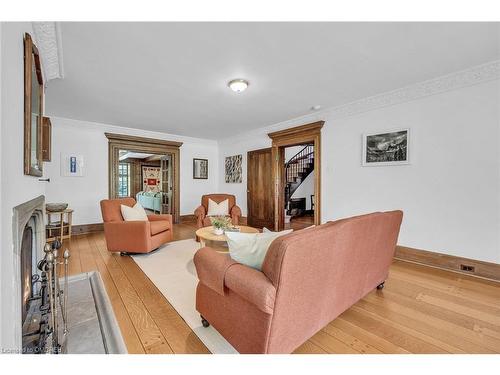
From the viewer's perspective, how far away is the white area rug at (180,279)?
5.19 feet

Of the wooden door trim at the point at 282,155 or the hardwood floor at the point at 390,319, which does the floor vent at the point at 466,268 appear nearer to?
the hardwood floor at the point at 390,319

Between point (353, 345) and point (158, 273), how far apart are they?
2.17m

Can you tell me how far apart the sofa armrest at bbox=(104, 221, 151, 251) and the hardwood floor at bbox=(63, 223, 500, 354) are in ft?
1.61

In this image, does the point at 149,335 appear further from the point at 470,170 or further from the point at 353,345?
the point at 470,170

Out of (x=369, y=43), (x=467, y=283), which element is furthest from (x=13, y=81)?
(x=467, y=283)

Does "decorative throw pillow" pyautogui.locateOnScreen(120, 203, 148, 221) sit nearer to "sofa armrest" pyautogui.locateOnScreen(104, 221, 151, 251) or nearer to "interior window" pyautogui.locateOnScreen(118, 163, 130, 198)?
"sofa armrest" pyautogui.locateOnScreen(104, 221, 151, 251)

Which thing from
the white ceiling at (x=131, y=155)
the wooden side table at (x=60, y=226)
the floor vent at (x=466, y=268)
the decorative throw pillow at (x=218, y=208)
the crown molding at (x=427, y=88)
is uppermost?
the crown molding at (x=427, y=88)

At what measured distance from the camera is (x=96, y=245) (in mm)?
3828

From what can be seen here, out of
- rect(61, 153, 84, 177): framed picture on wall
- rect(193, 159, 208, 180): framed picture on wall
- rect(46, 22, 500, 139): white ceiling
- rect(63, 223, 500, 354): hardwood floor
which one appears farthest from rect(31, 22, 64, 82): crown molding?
rect(193, 159, 208, 180): framed picture on wall

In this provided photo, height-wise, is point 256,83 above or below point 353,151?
above

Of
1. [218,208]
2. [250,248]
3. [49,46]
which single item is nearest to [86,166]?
[218,208]

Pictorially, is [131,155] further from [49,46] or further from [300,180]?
[49,46]

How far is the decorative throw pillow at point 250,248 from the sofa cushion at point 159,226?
2.33m

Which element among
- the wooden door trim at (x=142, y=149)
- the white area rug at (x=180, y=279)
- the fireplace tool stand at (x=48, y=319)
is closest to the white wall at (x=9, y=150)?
the fireplace tool stand at (x=48, y=319)
